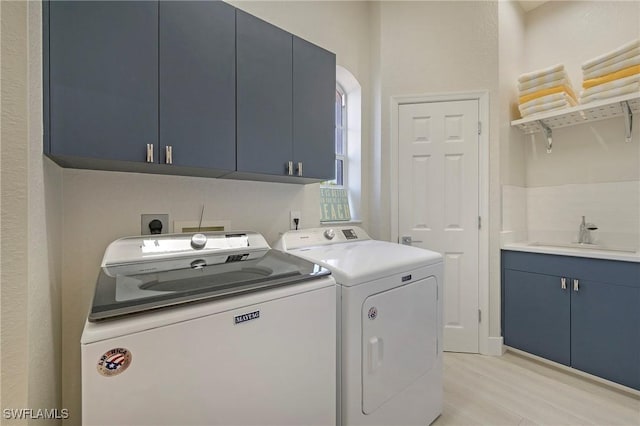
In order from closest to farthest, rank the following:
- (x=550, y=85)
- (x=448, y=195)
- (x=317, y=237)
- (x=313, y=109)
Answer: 1. (x=313, y=109)
2. (x=317, y=237)
3. (x=550, y=85)
4. (x=448, y=195)

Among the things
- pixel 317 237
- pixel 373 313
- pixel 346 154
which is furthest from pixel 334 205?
pixel 373 313

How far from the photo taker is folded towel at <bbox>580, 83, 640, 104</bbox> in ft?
6.45

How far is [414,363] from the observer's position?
5.03 ft

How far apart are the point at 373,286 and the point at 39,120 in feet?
4.67

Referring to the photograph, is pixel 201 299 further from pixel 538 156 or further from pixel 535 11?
pixel 535 11

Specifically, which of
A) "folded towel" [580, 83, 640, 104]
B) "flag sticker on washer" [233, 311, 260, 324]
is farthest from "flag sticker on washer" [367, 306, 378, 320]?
"folded towel" [580, 83, 640, 104]

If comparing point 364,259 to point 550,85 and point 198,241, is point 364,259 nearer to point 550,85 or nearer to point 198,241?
point 198,241

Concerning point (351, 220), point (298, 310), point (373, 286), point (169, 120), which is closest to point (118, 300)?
point (298, 310)

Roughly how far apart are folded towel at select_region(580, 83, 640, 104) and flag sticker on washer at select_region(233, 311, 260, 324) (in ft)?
9.16

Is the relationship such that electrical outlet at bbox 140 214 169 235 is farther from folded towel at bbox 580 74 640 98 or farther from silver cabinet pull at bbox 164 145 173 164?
folded towel at bbox 580 74 640 98

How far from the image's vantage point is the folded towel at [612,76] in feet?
6.46

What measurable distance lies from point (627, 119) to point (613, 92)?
0.28 meters

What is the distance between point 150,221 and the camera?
61.3 inches

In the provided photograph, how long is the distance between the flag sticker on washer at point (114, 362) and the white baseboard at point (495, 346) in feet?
8.61
